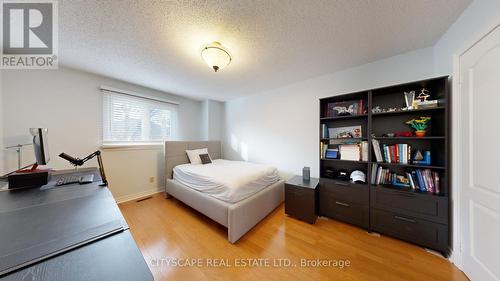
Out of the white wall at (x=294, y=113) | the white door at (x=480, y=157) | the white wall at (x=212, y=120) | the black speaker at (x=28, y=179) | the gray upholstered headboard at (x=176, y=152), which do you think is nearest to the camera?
the white door at (x=480, y=157)

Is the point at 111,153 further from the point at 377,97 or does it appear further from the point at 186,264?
the point at 377,97

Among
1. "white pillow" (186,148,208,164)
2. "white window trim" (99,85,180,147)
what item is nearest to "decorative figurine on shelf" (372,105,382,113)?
"white pillow" (186,148,208,164)

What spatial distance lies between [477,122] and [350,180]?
1208mm

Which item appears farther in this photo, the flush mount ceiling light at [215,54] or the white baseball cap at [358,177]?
the white baseball cap at [358,177]

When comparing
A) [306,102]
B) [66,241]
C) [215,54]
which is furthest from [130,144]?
[306,102]

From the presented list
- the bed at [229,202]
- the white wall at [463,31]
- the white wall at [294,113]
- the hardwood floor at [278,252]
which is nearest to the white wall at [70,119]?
the bed at [229,202]

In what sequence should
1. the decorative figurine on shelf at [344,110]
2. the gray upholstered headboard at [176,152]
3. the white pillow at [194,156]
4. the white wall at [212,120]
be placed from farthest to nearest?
the white wall at [212,120], the white pillow at [194,156], the gray upholstered headboard at [176,152], the decorative figurine on shelf at [344,110]

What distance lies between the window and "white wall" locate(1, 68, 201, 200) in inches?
5.1

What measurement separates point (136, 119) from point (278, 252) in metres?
3.35

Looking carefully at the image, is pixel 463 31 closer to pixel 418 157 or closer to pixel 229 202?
pixel 418 157

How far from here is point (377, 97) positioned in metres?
2.10

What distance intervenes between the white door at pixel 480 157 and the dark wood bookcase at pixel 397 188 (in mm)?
160

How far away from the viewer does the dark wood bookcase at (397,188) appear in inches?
60.7

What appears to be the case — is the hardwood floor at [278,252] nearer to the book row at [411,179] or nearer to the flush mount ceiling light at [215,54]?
the book row at [411,179]
